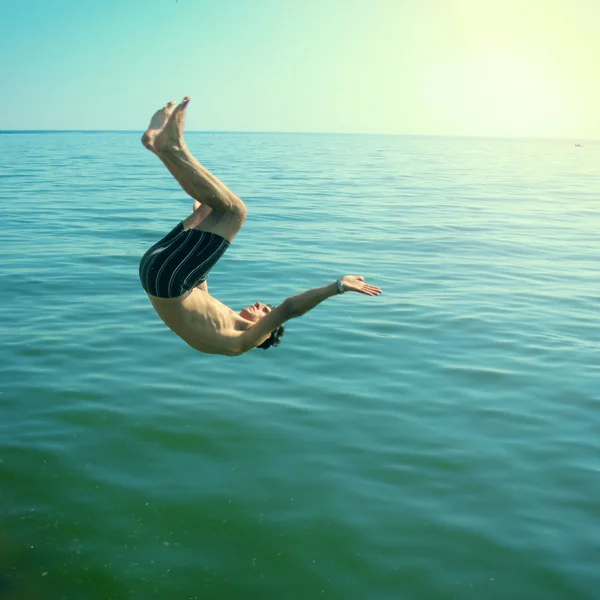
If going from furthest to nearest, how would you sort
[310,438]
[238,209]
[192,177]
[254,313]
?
[310,438] < [254,313] < [238,209] < [192,177]

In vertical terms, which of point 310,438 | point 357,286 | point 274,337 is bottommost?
point 310,438

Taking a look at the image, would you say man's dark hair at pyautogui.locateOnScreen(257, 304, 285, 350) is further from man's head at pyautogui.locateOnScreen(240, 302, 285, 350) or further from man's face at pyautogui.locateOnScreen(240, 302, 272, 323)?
man's face at pyautogui.locateOnScreen(240, 302, 272, 323)

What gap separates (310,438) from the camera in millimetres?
11984

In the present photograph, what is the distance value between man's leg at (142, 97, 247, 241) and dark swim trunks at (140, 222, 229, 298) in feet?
0.44

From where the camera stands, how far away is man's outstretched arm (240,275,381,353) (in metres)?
7.59

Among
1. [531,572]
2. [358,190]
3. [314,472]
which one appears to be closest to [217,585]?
[314,472]

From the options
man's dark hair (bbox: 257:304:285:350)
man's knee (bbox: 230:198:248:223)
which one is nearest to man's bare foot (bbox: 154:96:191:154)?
man's knee (bbox: 230:198:248:223)

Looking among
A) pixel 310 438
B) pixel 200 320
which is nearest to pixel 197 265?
pixel 200 320

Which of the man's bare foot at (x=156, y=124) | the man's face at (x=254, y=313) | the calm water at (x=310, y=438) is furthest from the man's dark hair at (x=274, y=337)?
the calm water at (x=310, y=438)

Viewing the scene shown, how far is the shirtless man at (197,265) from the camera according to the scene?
296 inches

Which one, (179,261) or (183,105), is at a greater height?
(183,105)

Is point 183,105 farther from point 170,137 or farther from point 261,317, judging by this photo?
point 261,317

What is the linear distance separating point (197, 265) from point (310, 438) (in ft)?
16.4

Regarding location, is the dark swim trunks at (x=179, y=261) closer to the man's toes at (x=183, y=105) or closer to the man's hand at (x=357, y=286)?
the man's toes at (x=183, y=105)
